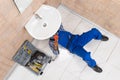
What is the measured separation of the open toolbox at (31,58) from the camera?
2011 millimetres

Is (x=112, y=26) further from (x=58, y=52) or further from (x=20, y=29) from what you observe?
(x=20, y=29)

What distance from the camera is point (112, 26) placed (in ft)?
6.59

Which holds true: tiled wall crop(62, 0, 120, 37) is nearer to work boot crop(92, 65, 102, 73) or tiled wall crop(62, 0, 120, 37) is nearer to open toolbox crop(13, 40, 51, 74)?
work boot crop(92, 65, 102, 73)

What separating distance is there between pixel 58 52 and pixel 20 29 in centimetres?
47

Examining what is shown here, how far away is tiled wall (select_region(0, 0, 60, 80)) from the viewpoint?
5.04ft

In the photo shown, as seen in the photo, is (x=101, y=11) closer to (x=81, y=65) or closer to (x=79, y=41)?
(x=79, y=41)

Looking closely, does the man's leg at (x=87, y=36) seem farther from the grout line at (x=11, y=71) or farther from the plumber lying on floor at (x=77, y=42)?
the grout line at (x=11, y=71)

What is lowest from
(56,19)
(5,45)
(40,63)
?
(40,63)

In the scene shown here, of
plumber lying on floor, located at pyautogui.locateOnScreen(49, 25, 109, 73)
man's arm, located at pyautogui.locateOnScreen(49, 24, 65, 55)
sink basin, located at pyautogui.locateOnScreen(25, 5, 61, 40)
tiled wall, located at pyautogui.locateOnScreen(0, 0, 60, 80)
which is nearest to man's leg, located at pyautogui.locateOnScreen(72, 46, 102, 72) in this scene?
plumber lying on floor, located at pyautogui.locateOnScreen(49, 25, 109, 73)

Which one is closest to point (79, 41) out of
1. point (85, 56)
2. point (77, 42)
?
point (77, 42)

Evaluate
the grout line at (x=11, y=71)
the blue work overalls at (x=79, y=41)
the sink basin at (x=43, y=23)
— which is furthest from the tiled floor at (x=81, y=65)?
the sink basin at (x=43, y=23)

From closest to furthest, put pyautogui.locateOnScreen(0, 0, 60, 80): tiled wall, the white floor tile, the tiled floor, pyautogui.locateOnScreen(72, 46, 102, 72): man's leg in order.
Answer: pyautogui.locateOnScreen(0, 0, 60, 80): tiled wall, pyautogui.locateOnScreen(72, 46, 102, 72): man's leg, the tiled floor, the white floor tile

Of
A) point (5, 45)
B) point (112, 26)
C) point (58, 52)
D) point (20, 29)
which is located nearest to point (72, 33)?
point (58, 52)

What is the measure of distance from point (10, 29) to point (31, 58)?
1.51ft
